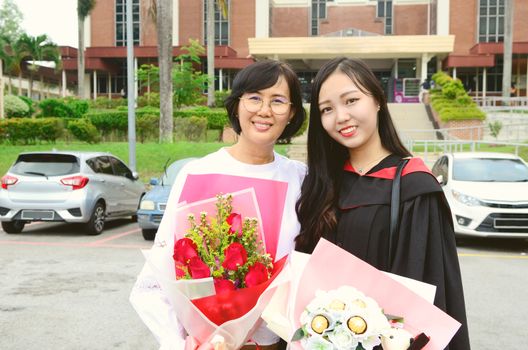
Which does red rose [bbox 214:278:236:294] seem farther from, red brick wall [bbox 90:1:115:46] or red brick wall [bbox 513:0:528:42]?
red brick wall [bbox 90:1:115:46]

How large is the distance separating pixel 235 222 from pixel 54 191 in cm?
919

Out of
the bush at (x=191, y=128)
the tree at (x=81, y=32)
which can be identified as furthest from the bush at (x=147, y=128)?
the tree at (x=81, y=32)

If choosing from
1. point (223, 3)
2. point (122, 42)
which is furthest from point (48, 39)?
point (223, 3)

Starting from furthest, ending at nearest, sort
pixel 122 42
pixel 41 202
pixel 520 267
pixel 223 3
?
pixel 122 42, pixel 223 3, pixel 41 202, pixel 520 267

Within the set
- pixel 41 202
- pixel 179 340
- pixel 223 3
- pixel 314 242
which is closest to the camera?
pixel 179 340

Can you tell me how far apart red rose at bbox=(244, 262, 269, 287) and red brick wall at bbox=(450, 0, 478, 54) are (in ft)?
149

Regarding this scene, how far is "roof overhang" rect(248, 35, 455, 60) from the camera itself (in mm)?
36875

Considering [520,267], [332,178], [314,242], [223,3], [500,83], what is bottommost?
[520,267]

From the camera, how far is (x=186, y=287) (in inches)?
75.1

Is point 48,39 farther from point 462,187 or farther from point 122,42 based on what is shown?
point 462,187

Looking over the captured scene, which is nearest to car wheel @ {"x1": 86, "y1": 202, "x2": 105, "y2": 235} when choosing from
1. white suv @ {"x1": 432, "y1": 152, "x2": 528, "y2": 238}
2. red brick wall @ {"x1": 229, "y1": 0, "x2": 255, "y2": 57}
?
white suv @ {"x1": 432, "y1": 152, "x2": 528, "y2": 238}

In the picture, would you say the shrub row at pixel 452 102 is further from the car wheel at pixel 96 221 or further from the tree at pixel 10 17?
the tree at pixel 10 17

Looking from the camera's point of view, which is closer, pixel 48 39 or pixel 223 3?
pixel 223 3

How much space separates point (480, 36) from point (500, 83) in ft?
15.2
